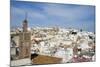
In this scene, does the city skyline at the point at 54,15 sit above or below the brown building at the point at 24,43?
above

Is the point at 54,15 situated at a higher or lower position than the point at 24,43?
higher

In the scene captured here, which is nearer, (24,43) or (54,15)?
(24,43)

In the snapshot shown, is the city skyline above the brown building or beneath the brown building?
above
